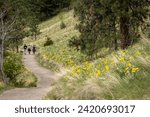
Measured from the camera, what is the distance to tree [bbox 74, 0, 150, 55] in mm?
22781

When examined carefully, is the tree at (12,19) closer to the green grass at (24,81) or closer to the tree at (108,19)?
the green grass at (24,81)

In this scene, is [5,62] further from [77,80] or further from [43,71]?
[77,80]

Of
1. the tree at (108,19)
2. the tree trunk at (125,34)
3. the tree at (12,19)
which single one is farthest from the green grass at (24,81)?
the tree trunk at (125,34)

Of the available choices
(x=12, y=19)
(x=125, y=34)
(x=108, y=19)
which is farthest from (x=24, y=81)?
(x=125, y=34)

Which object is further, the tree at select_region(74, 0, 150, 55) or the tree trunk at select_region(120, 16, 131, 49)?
the tree trunk at select_region(120, 16, 131, 49)

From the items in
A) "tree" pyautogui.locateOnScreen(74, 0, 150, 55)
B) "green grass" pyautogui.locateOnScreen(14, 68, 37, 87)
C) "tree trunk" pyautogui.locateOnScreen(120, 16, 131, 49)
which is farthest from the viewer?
"green grass" pyautogui.locateOnScreen(14, 68, 37, 87)

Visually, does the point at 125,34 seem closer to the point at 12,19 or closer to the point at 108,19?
the point at 108,19

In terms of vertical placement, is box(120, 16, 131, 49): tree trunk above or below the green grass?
above

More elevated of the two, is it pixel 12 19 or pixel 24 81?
pixel 12 19

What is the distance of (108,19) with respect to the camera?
2378 centimetres

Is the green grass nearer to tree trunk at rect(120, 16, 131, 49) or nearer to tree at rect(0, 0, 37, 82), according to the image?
tree at rect(0, 0, 37, 82)

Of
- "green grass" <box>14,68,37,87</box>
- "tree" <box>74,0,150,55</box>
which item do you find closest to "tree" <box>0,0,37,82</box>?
"green grass" <box>14,68,37,87</box>

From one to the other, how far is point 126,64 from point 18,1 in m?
20.3

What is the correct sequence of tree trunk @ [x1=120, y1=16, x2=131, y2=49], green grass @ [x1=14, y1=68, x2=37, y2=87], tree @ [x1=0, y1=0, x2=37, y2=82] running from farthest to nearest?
1. green grass @ [x1=14, y1=68, x2=37, y2=87]
2. tree trunk @ [x1=120, y1=16, x2=131, y2=49]
3. tree @ [x1=0, y1=0, x2=37, y2=82]
